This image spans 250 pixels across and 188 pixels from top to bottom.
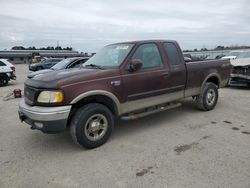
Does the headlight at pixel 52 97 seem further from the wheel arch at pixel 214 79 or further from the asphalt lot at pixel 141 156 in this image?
the wheel arch at pixel 214 79

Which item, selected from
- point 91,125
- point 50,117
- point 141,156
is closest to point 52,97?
point 50,117

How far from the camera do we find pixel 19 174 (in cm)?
342

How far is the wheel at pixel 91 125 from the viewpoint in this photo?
401cm

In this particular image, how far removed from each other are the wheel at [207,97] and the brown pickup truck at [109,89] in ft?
0.84

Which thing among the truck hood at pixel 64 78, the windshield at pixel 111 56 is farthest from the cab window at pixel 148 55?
the truck hood at pixel 64 78

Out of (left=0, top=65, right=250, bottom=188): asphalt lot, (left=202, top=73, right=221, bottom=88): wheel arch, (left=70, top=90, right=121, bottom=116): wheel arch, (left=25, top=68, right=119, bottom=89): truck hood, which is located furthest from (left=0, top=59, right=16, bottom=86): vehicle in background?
(left=202, top=73, right=221, bottom=88): wheel arch

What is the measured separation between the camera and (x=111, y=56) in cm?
507

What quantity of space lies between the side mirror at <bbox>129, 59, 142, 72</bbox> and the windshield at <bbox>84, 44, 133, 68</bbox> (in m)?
0.27

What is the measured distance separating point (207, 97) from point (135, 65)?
288cm

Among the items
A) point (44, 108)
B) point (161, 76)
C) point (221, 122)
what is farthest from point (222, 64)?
point (44, 108)

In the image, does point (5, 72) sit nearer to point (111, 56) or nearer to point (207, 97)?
point (111, 56)

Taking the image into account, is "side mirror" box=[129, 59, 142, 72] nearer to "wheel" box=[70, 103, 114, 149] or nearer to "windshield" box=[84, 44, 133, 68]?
"windshield" box=[84, 44, 133, 68]

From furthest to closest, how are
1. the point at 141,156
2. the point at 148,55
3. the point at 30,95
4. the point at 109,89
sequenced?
1. the point at 148,55
2. the point at 109,89
3. the point at 30,95
4. the point at 141,156

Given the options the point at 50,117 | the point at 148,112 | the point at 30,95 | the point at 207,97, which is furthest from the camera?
the point at 207,97
